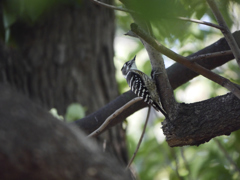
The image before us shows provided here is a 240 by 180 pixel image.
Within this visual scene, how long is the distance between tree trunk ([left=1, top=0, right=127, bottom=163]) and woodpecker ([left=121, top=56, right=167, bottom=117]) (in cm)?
57

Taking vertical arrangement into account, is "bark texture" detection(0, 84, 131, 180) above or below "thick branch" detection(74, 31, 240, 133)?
below

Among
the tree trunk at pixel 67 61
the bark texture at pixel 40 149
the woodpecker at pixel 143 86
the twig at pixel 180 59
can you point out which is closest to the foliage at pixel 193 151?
the twig at pixel 180 59

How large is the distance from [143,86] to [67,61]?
160 cm

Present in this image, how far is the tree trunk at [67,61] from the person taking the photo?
4062 mm

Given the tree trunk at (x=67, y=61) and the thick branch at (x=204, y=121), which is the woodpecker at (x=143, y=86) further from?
the tree trunk at (x=67, y=61)

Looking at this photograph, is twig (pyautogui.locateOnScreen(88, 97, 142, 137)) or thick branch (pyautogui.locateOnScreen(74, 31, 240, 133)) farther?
thick branch (pyautogui.locateOnScreen(74, 31, 240, 133))

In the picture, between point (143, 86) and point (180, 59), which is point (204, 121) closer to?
point (180, 59)

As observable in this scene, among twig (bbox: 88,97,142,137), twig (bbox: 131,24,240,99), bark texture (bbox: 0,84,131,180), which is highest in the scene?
twig (bbox: 88,97,142,137)

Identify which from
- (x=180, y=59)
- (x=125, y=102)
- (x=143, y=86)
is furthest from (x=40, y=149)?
(x=143, y=86)

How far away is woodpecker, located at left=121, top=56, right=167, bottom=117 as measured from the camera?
9.02 feet

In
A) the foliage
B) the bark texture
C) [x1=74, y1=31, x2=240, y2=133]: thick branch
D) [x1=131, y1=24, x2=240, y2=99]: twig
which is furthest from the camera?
[x1=74, y1=31, x2=240, y2=133]: thick branch

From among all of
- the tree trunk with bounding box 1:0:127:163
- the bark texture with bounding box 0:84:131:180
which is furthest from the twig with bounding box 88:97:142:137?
the tree trunk with bounding box 1:0:127:163

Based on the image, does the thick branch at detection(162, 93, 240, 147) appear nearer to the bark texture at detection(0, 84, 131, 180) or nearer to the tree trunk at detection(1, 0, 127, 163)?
the bark texture at detection(0, 84, 131, 180)

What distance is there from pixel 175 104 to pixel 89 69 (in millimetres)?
2437
